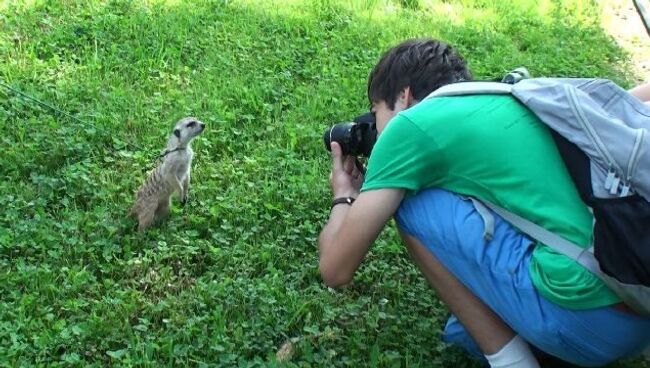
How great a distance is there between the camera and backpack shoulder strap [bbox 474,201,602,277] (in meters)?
2.43

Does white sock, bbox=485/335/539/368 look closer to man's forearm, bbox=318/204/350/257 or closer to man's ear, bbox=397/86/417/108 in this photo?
man's forearm, bbox=318/204/350/257

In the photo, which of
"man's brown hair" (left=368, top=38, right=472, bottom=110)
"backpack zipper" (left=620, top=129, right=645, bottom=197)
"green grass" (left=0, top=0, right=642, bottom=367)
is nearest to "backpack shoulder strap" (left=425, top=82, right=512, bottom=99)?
"man's brown hair" (left=368, top=38, right=472, bottom=110)

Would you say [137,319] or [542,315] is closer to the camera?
[542,315]

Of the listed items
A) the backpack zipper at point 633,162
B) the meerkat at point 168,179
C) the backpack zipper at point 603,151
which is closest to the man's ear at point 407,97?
the backpack zipper at point 603,151

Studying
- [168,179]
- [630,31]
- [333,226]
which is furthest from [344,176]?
[630,31]

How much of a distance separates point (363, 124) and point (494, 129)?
26.2 inches

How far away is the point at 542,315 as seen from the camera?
253 centimetres

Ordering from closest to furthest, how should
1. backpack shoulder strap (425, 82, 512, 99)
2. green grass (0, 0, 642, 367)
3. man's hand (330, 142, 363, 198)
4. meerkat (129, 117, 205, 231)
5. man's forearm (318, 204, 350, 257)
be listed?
backpack shoulder strap (425, 82, 512, 99)
man's forearm (318, 204, 350, 257)
man's hand (330, 142, 363, 198)
green grass (0, 0, 642, 367)
meerkat (129, 117, 205, 231)

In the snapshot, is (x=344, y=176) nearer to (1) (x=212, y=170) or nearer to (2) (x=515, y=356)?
(2) (x=515, y=356)

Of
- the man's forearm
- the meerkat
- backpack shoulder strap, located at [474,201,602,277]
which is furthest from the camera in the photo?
the meerkat

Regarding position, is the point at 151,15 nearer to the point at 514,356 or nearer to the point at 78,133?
the point at 78,133

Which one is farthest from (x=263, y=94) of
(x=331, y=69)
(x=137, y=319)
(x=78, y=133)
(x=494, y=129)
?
(x=494, y=129)

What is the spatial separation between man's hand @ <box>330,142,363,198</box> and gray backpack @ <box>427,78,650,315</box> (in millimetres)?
562

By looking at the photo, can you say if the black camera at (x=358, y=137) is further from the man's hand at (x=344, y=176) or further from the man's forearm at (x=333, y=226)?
the man's forearm at (x=333, y=226)
